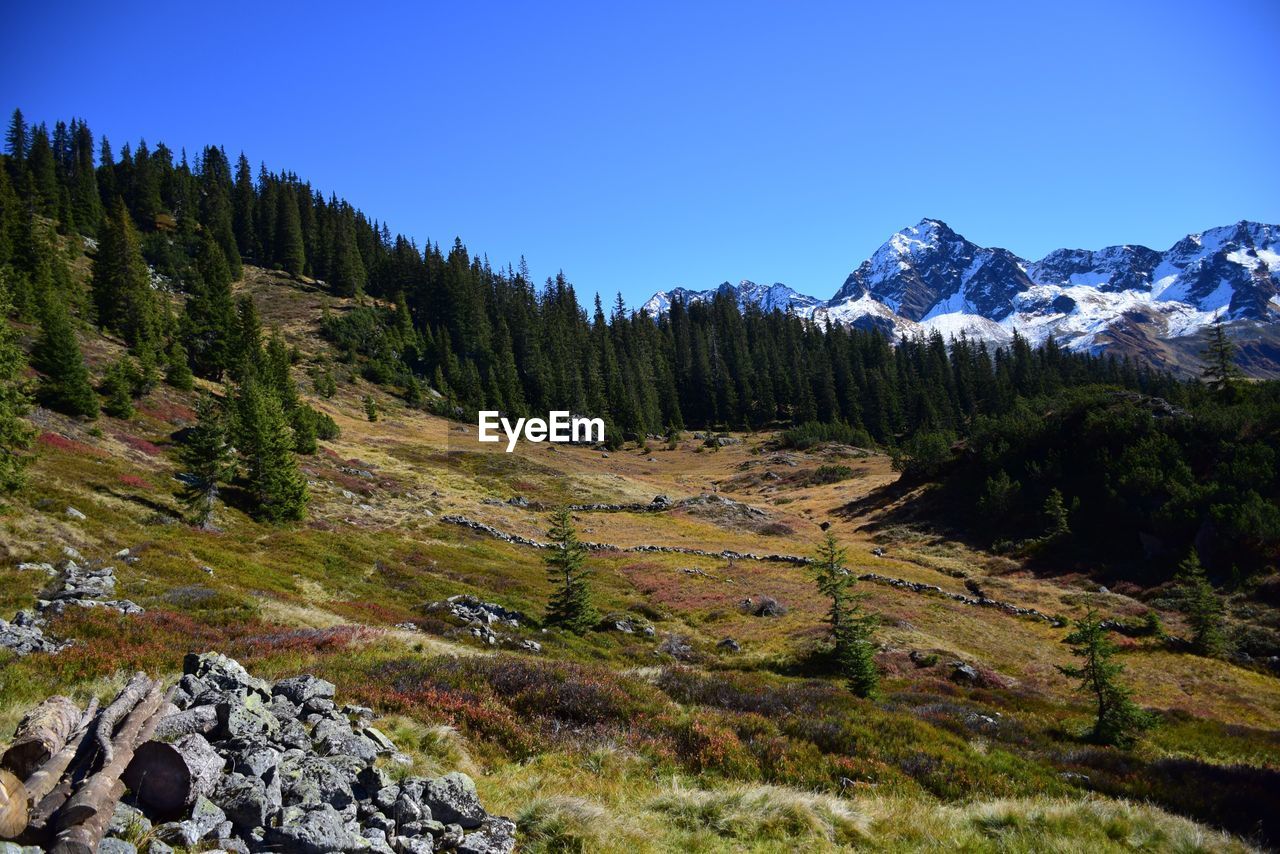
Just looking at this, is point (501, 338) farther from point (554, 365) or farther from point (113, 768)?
point (113, 768)

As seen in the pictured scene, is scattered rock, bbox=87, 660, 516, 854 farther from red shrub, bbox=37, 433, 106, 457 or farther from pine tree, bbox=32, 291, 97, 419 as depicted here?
pine tree, bbox=32, 291, 97, 419

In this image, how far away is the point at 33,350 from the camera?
4191 cm

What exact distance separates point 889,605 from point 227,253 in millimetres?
137148

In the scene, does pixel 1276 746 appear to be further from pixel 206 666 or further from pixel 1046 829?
pixel 206 666

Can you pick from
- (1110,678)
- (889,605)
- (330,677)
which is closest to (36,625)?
(330,677)

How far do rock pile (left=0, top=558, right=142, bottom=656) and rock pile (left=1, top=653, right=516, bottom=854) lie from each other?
257 inches

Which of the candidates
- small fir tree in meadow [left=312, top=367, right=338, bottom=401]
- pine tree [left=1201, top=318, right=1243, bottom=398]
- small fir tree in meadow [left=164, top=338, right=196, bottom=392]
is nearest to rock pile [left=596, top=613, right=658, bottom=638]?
small fir tree in meadow [left=164, top=338, right=196, bottom=392]

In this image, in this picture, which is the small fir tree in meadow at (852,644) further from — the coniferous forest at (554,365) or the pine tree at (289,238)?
the pine tree at (289,238)

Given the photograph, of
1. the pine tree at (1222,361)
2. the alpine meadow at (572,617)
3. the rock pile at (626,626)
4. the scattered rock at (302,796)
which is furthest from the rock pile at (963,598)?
the pine tree at (1222,361)

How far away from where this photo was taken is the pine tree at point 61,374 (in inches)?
1529

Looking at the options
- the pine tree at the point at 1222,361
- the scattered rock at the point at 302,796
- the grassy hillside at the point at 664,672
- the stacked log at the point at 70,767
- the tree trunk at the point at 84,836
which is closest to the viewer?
the tree trunk at the point at 84,836

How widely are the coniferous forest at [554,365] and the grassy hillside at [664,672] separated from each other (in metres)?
6.96

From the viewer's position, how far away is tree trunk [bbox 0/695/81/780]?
19.3 feet

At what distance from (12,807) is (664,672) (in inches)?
542
